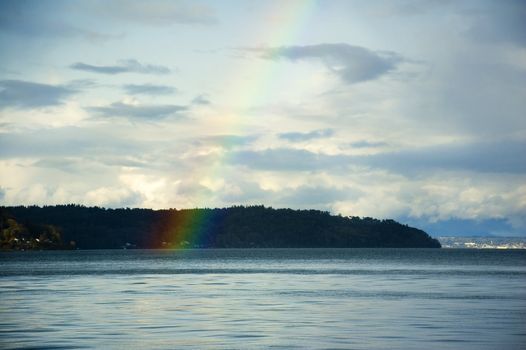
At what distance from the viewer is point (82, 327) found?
47656mm

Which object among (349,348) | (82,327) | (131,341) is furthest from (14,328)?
(349,348)

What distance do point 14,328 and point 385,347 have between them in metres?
21.2

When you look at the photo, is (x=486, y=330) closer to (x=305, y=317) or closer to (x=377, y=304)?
(x=305, y=317)

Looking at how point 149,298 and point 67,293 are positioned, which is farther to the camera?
point 67,293

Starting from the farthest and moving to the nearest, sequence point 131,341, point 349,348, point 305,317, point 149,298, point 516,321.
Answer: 1. point 149,298
2. point 305,317
3. point 516,321
4. point 131,341
5. point 349,348

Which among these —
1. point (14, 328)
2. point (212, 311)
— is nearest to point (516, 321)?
point (212, 311)

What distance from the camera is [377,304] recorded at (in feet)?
211

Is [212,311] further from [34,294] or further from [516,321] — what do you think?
[34,294]

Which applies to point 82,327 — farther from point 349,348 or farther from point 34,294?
point 34,294

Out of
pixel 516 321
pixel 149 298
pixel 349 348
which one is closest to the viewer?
pixel 349 348

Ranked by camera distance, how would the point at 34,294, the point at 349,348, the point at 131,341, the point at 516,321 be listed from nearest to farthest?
the point at 349,348 → the point at 131,341 → the point at 516,321 → the point at 34,294

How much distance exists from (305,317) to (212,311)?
7.59m

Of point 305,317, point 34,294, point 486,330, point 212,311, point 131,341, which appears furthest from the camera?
point 34,294

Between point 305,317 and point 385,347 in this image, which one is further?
point 305,317
